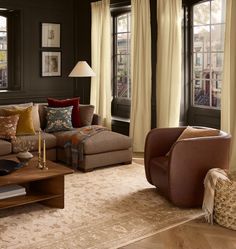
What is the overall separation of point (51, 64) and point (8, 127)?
95.9 inches

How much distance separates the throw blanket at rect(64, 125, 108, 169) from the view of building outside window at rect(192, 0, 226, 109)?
1648mm

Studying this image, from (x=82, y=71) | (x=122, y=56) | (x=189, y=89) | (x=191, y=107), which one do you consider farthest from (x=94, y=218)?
(x=122, y=56)

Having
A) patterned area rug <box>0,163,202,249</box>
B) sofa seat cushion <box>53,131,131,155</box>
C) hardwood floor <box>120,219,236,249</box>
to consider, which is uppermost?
sofa seat cushion <box>53,131,131,155</box>

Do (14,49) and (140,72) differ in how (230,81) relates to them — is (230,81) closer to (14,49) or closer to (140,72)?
(140,72)

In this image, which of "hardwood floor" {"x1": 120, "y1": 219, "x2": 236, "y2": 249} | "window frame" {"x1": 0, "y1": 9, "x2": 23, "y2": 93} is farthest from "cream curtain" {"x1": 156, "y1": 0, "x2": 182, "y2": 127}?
"hardwood floor" {"x1": 120, "y1": 219, "x2": 236, "y2": 249}

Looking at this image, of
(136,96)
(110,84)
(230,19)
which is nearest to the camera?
(230,19)

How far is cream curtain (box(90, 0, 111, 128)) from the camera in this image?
7.66 metres

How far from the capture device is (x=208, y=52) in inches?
249

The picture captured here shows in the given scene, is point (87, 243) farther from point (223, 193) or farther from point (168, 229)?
point (223, 193)

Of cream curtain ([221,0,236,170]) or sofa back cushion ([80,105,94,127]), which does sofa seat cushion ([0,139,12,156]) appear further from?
cream curtain ([221,0,236,170])

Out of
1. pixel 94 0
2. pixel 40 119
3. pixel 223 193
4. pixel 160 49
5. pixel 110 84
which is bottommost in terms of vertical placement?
pixel 223 193

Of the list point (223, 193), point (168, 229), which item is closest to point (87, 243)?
point (168, 229)

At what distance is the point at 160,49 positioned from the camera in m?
6.59

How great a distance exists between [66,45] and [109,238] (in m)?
5.21
